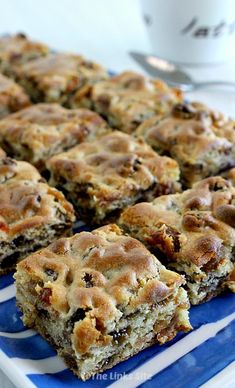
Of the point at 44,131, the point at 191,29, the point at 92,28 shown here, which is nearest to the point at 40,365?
the point at 44,131

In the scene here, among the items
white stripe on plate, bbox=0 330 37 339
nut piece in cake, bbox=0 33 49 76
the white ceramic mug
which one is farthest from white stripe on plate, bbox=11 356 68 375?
the white ceramic mug

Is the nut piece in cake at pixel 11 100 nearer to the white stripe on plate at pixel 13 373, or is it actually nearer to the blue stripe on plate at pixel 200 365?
the white stripe on plate at pixel 13 373

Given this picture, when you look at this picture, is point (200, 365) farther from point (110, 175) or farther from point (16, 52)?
point (16, 52)

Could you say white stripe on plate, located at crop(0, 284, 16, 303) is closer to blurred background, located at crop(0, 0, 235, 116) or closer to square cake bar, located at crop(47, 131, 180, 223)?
square cake bar, located at crop(47, 131, 180, 223)

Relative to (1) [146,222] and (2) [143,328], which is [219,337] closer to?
(2) [143,328]

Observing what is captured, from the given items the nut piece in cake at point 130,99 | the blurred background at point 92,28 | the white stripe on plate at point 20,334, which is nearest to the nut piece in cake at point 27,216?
the white stripe on plate at point 20,334
